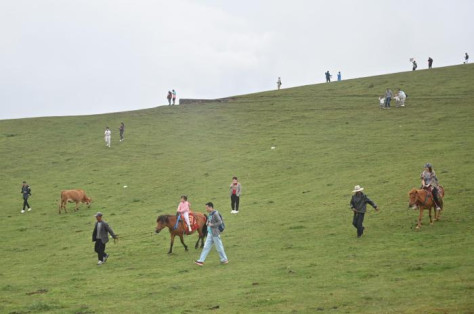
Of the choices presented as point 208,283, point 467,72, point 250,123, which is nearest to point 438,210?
point 208,283

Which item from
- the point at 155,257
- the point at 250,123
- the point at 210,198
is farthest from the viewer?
the point at 250,123

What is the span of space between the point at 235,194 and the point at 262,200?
4.00 metres

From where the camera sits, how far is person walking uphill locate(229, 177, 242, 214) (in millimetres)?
34166

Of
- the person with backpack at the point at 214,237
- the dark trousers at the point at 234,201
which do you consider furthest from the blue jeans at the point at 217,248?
the dark trousers at the point at 234,201

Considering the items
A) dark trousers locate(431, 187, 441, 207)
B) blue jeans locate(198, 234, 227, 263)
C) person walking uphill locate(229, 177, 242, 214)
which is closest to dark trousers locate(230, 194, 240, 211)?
person walking uphill locate(229, 177, 242, 214)

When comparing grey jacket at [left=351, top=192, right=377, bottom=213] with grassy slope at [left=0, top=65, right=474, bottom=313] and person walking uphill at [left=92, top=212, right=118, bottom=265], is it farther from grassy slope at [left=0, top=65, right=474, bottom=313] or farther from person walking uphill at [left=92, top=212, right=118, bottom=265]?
person walking uphill at [left=92, top=212, right=118, bottom=265]

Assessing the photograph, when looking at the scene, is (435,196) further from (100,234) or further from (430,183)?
(100,234)

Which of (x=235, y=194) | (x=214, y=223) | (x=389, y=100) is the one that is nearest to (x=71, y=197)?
(x=235, y=194)

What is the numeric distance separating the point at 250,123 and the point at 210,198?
2831 cm

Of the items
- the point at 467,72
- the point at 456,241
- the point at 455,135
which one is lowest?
the point at 456,241

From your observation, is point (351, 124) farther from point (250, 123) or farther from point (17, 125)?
point (17, 125)

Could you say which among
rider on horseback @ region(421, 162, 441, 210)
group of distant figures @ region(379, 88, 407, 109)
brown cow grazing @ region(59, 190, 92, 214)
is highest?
group of distant figures @ region(379, 88, 407, 109)

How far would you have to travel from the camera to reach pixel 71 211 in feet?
135

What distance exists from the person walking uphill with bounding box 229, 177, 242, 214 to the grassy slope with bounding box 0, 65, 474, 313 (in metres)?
0.98
